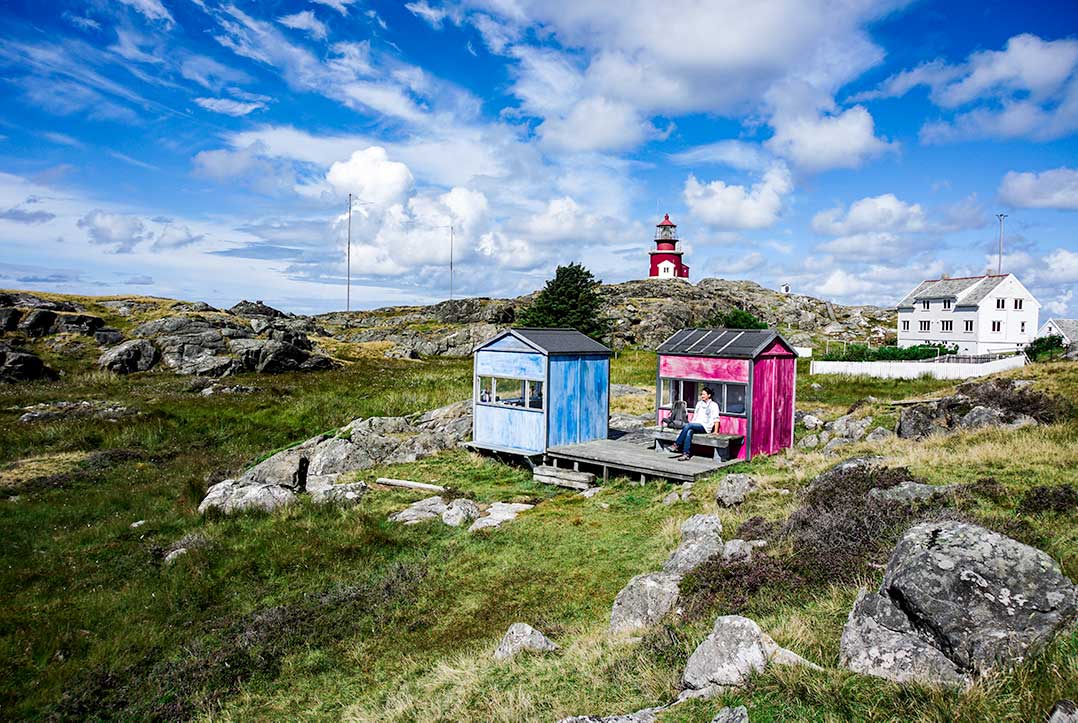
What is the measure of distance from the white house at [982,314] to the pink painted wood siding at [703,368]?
56.5 meters

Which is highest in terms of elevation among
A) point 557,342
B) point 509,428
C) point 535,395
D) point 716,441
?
point 557,342

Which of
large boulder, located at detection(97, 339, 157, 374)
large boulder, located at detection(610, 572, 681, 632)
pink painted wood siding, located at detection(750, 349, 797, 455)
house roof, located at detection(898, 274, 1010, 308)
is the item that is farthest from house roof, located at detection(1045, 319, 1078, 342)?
large boulder, located at detection(97, 339, 157, 374)

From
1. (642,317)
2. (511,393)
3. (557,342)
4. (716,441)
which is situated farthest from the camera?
(642,317)

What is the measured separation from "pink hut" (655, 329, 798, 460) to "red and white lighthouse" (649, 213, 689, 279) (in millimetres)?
94272

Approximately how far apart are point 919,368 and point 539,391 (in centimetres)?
2937

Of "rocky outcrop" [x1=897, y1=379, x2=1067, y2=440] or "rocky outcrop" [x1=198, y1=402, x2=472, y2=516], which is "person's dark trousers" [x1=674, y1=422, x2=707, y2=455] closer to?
"rocky outcrop" [x1=897, y1=379, x2=1067, y2=440]

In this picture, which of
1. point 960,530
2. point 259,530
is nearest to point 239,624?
point 259,530

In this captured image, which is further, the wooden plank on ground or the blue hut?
the blue hut

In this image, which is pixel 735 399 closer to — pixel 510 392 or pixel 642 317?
pixel 510 392

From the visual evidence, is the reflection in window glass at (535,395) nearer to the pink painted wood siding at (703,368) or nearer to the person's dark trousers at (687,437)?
the pink painted wood siding at (703,368)

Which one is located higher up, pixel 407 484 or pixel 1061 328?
pixel 1061 328

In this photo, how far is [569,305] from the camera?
50250 millimetres

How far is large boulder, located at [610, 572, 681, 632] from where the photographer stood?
8305mm

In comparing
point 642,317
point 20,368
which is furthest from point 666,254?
point 20,368
